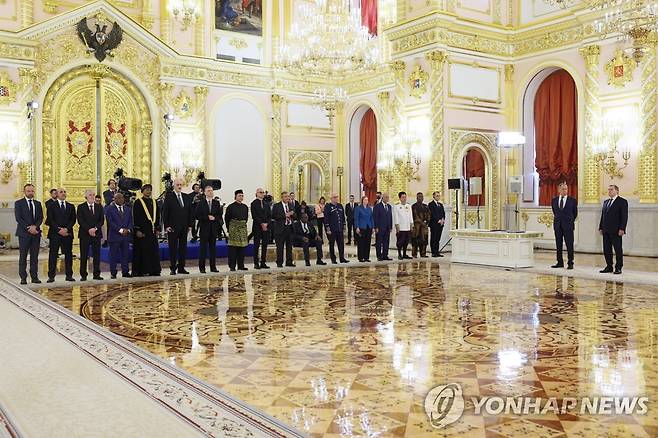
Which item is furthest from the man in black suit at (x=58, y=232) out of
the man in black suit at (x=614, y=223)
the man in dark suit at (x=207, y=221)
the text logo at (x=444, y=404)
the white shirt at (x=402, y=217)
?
the man in black suit at (x=614, y=223)

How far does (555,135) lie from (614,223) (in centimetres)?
520

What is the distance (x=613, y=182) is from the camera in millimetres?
13133

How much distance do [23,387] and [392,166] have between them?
11.7m

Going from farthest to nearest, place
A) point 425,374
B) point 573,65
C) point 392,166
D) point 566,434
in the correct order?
point 392,166 → point 573,65 → point 425,374 → point 566,434

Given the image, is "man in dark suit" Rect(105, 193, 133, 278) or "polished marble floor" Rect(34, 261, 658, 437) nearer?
"polished marble floor" Rect(34, 261, 658, 437)

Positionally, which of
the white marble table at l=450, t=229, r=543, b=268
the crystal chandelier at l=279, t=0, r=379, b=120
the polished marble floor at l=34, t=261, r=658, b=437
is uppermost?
the crystal chandelier at l=279, t=0, r=379, b=120

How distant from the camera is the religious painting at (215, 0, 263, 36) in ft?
58.9

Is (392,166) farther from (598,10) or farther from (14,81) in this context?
(14,81)

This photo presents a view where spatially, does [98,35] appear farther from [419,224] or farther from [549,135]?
[549,135]

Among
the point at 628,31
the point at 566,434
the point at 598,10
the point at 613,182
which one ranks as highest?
the point at 598,10

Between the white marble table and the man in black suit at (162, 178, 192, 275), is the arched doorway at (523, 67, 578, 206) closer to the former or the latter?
the white marble table

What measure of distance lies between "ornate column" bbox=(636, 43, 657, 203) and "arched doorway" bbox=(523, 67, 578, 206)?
1.91m

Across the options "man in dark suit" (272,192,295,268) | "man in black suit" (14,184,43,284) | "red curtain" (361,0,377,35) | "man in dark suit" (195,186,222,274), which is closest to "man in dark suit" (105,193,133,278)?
"man in black suit" (14,184,43,284)

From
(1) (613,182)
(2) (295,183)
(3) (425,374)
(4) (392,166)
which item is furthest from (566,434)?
(2) (295,183)
